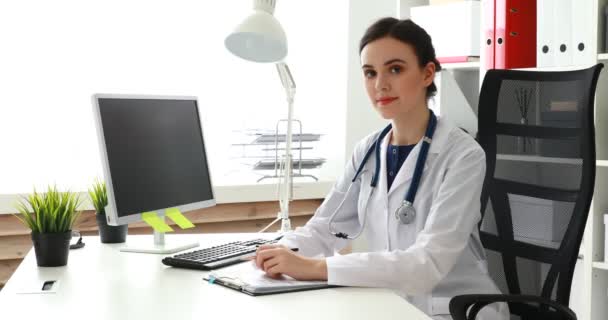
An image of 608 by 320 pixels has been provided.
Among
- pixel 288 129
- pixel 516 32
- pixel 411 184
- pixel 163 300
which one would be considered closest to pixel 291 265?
pixel 163 300

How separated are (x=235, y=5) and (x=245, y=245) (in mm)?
1882

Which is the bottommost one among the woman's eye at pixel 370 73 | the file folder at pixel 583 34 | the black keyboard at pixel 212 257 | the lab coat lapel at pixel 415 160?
the black keyboard at pixel 212 257

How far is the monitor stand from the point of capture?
6.56 ft

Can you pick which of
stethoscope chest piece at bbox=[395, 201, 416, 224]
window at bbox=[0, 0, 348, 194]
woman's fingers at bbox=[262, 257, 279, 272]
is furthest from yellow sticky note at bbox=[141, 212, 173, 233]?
window at bbox=[0, 0, 348, 194]

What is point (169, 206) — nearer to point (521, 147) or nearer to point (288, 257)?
point (288, 257)

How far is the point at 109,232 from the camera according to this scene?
7.06 feet

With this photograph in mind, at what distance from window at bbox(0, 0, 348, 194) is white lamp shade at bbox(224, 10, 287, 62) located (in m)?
1.24

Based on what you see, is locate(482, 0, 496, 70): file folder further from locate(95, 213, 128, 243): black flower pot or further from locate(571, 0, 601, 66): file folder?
locate(95, 213, 128, 243): black flower pot

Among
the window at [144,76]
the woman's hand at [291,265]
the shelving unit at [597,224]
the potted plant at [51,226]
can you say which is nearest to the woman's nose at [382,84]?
the woman's hand at [291,265]

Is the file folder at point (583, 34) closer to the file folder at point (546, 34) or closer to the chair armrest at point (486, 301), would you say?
the file folder at point (546, 34)

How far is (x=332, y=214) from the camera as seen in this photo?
206cm

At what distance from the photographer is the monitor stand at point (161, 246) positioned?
2.00 m

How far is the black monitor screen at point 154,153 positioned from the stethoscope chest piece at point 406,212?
25.4 inches

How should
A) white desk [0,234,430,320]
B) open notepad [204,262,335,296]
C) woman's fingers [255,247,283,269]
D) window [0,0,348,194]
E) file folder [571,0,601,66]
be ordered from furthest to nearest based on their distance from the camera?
window [0,0,348,194] → file folder [571,0,601,66] → woman's fingers [255,247,283,269] → open notepad [204,262,335,296] → white desk [0,234,430,320]
